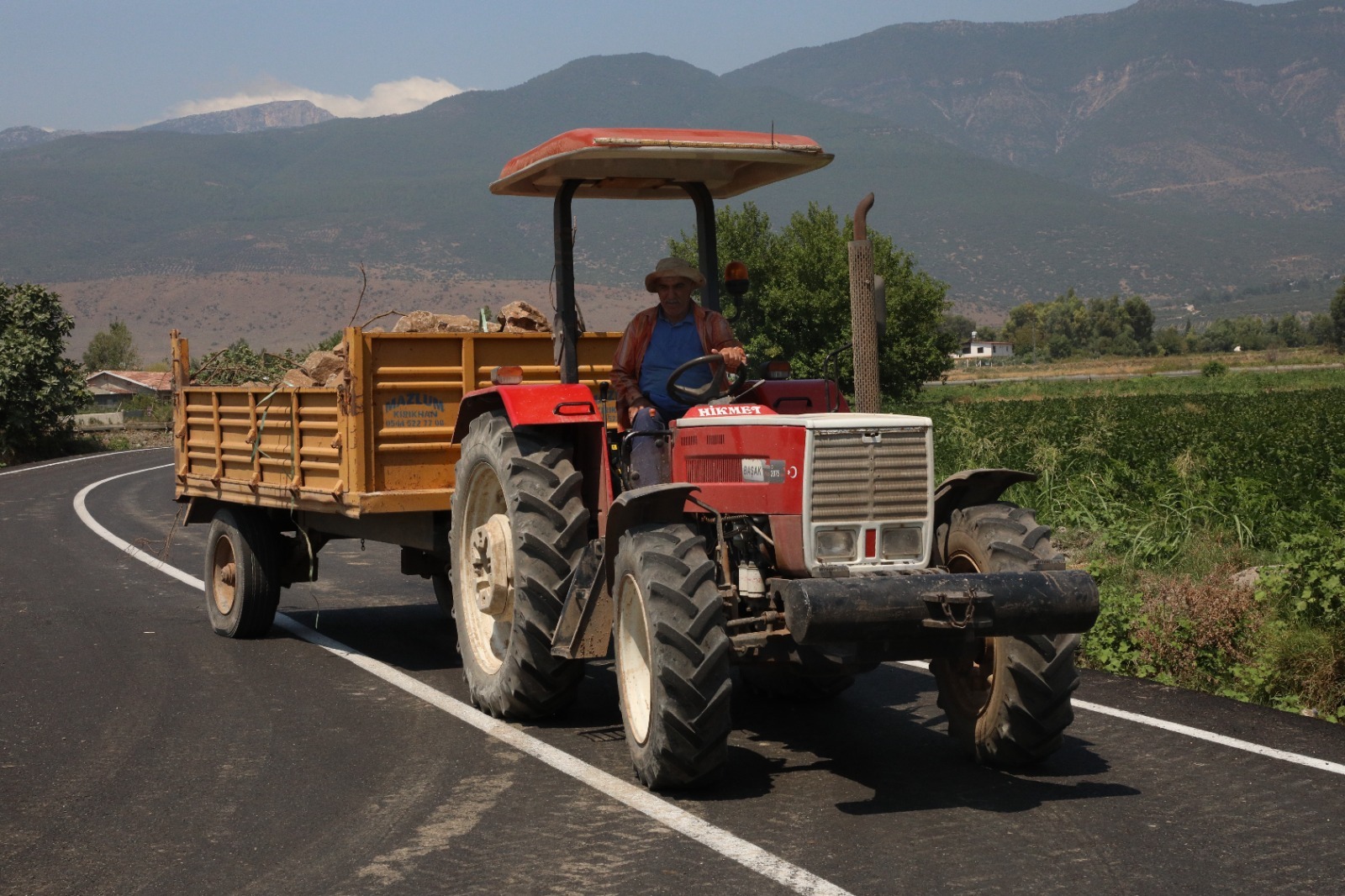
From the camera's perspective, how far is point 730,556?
6.58 metres

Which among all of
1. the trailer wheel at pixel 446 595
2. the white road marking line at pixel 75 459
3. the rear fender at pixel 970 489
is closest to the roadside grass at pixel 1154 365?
the white road marking line at pixel 75 459

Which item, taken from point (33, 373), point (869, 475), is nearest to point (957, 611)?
point (869, 475)

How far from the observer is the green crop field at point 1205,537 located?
8.36 meters

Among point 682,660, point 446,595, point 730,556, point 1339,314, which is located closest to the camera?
point 682,660

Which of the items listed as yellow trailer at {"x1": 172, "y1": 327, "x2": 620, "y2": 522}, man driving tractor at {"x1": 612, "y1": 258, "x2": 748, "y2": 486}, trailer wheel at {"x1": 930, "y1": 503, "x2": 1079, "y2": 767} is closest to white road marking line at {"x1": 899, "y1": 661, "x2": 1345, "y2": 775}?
trailer wheel at {"x1": 930, "y1": 503, "x2": 1079, "y2": 767}

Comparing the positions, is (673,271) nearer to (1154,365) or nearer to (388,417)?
(388,417)

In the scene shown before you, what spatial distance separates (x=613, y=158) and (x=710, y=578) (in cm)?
239

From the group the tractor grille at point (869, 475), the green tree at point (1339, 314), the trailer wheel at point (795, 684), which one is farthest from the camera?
the green tree at point (1339, 314)

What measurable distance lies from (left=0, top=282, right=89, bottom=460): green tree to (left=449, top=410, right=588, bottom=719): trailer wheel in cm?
3503

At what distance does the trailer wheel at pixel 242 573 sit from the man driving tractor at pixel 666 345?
392 centimetres

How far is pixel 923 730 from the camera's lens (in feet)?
24.0

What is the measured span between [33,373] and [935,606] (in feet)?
128

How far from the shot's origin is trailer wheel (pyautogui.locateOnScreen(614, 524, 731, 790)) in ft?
19.2

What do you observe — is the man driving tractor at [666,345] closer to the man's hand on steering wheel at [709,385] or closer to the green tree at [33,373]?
the man's hand on steering wheel at [709,385]
